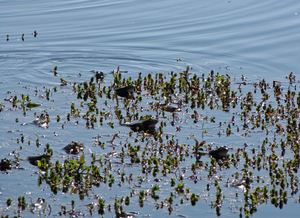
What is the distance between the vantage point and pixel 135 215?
5559mm

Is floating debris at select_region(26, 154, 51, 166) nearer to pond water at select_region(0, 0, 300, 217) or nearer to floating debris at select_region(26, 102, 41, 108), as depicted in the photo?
pond water at select_region(0, 0, 300, 217)

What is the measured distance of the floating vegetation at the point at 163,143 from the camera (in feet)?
19.5

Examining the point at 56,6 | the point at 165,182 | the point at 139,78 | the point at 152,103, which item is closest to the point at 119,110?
the point at 152,103

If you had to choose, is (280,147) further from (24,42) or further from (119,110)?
(24,42)

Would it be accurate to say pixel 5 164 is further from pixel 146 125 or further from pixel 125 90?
pixel 125 90

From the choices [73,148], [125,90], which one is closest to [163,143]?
[73,148]

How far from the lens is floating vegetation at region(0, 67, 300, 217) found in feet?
19.5

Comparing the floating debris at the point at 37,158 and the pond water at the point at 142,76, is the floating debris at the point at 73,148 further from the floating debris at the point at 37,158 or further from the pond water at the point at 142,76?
the floating debris at the point at 37,158

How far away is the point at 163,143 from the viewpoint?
24.9 ft

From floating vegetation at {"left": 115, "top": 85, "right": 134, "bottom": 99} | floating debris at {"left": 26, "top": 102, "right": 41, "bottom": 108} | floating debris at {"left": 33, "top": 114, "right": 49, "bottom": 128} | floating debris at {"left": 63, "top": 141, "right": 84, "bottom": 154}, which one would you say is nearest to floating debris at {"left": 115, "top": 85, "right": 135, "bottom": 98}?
floating vegetation at {"left": 115, "top": 85, "right": 134, "bottom": 99}

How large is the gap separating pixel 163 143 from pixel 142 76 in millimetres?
3973

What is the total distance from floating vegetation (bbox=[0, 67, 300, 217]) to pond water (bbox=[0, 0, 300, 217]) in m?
0.04

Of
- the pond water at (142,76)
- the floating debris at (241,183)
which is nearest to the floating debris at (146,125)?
the pond water at (142,76)

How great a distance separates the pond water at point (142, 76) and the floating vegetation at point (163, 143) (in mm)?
35
